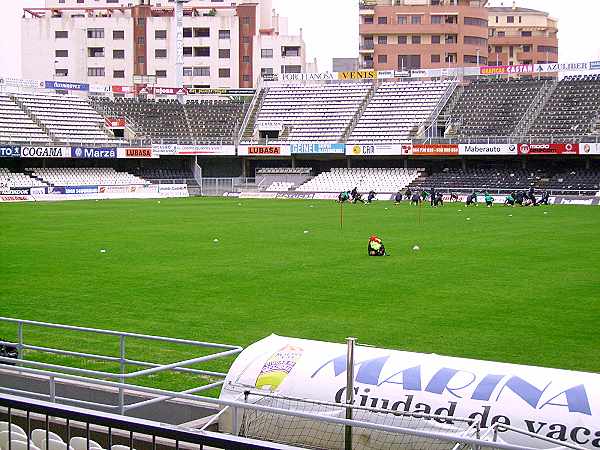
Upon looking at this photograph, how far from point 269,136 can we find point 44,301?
240 feet

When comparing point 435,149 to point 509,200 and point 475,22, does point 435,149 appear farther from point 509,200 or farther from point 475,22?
point 475,22

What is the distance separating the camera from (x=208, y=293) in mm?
24453

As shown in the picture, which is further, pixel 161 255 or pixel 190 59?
pixel 190 59

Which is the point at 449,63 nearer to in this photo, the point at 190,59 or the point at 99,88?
the point at 190,59

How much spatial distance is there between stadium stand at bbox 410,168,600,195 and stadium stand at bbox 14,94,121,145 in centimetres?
2893

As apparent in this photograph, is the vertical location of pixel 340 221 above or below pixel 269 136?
below

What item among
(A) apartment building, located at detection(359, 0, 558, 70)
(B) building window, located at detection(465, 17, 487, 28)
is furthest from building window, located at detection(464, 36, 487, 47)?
(B) building window, located at detection(465, 17, 487, 28)

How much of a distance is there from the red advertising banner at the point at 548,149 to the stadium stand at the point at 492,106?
5962 mm

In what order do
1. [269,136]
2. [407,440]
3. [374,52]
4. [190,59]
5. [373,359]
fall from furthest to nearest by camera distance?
[374,52]
[190,59]
[269,136]
[373,359]
[407,440]

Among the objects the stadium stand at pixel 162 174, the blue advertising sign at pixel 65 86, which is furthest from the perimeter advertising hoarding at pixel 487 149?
the blue advertising sign at pixel 65 86

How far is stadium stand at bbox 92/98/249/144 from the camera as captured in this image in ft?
301

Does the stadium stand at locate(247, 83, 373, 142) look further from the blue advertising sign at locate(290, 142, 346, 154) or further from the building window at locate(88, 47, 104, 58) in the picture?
the building window at locate(88, 47, 104, 58)

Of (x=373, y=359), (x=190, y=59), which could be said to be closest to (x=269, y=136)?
(x=190, y=59)

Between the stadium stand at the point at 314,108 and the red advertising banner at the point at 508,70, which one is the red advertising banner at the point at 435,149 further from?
the red advertising banner at the point at 508,70
